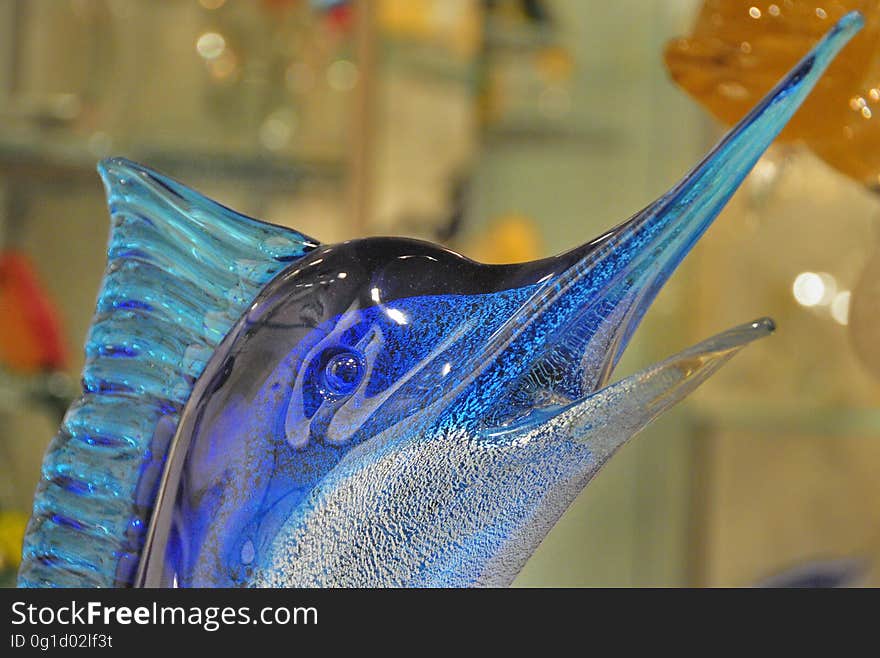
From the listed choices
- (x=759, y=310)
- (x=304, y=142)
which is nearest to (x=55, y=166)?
(x=304, y=142)

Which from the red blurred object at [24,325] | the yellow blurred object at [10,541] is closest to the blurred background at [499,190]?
the red blurred object at [24,325]

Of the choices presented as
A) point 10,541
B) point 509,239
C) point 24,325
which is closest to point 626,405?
point 10,541

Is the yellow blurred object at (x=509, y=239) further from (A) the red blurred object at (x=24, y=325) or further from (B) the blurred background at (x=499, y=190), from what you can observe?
(A) the red blurred object at (x=24, y=325)

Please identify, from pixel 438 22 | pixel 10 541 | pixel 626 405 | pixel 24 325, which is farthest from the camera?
pixel 438 22

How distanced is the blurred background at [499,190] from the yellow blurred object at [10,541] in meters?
0.48

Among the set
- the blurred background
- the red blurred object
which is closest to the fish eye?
the blurred background

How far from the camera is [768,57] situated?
21cm

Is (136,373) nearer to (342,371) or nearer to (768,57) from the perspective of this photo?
(342,371)

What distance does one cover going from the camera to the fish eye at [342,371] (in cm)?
14

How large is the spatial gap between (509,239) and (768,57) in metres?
0.97

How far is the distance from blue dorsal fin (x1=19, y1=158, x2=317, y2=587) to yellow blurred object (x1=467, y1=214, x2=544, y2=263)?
1011 mm

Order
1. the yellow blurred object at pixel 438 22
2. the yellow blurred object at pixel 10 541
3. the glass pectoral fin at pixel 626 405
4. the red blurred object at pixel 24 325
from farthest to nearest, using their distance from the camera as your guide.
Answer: the yellow blurred object at pixel 438 22 < the red blurred object at pixel 24 325 < the yellow blurred object at pixel 10 541 < the glass pectoral fin at pixel 626 405
